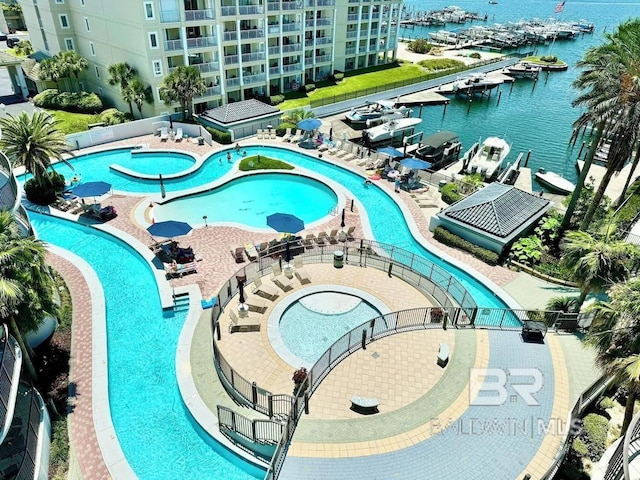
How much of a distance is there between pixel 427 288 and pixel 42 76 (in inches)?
2195

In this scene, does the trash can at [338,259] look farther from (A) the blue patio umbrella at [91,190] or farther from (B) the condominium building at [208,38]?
(B) the condominium building at [208,38]

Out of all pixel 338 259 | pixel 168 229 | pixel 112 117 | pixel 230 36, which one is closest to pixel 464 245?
pixel 338 259

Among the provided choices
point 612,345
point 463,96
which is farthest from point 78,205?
point 463,96

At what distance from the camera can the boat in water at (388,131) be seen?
50.1 m

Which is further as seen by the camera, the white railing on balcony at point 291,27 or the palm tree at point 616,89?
the white railing on balcony at point 291,27

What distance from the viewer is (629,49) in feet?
81.4

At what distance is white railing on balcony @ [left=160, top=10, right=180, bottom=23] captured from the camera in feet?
147

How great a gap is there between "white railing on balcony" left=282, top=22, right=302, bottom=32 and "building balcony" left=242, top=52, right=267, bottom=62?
5.65 meters

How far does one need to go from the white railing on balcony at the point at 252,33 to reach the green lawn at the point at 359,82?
30.0 feet

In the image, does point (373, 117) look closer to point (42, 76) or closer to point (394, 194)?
point (394, 194)

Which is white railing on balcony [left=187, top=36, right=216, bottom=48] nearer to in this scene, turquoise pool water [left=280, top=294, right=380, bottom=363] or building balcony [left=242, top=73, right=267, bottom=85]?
building balcony [left=242, top=73, right=267, bottom=85]

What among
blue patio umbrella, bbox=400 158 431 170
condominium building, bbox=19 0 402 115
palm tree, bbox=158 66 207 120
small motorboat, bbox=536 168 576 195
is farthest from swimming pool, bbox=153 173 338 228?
small motorboat, bbox=536 168 576 195

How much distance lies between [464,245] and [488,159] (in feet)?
63.1

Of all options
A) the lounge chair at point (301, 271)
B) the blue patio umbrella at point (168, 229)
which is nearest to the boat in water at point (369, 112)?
the lounge chair at point (301, 271)
